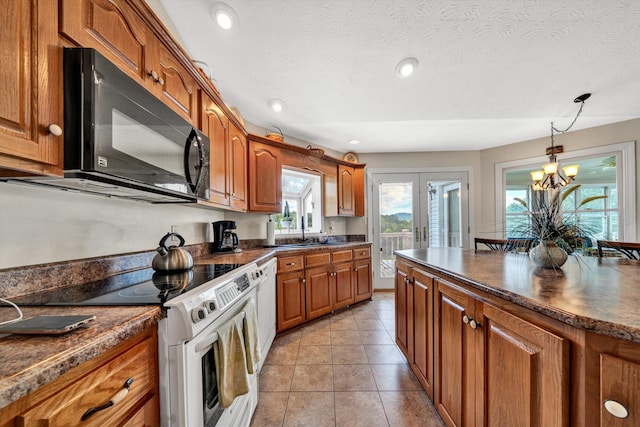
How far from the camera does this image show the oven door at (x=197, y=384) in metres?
0.78

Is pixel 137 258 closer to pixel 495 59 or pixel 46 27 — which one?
pixel 46 27

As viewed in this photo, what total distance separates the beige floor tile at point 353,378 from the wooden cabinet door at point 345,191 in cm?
210

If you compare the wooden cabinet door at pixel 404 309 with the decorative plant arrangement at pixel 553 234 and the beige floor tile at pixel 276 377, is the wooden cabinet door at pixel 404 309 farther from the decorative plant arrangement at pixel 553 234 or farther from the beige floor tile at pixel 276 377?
the beige floor tile at pixel 276 377

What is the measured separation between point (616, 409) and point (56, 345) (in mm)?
1286

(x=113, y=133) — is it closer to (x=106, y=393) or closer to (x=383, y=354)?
(x=106, y=393)

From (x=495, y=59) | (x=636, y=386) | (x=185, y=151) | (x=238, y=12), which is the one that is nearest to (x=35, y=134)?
(x=185, y=151)

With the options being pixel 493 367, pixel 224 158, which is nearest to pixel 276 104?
pixel 224 158

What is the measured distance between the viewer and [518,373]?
2.62 feet

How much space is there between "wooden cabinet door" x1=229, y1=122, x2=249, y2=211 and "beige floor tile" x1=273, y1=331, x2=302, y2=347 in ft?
4.47

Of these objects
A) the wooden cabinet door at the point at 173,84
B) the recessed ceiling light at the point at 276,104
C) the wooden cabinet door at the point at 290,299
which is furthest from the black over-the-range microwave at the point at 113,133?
the wooden cabinet door at the point at 290,299

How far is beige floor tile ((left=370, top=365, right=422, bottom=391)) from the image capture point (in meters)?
1.71

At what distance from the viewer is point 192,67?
1426 mm

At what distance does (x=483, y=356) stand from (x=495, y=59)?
2.15 m

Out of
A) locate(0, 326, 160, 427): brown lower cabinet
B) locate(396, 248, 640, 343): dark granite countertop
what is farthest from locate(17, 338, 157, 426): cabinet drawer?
locate(396, 248, 640, 343): dark granite countertop
